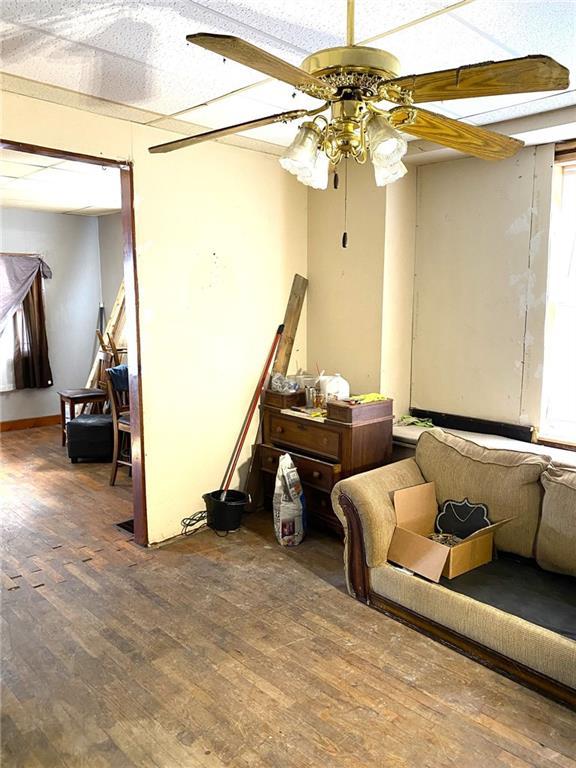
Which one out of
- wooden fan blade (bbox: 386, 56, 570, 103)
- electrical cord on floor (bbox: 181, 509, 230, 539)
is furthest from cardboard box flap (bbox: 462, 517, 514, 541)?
wooden fan blade (bbox: 386, 56, 570, 103)

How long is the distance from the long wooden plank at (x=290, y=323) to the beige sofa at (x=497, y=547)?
144 centimetres

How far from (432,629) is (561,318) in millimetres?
2082

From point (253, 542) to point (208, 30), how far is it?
9.31 feet

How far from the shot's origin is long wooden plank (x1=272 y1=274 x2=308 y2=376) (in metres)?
4.41

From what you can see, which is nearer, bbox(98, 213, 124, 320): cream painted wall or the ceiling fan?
the ceiling fan

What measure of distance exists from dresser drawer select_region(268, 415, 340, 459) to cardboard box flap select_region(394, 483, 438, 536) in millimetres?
718

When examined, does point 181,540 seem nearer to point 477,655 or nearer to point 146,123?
point 477,655

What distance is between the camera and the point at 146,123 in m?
3.41

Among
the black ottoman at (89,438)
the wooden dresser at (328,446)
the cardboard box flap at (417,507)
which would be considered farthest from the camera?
the black ottoman at (89,438)

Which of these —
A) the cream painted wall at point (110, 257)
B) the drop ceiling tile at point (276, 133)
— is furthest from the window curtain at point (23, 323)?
the drop ceiling tile at point (276, 133)

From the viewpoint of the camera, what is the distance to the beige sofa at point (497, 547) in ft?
7.70

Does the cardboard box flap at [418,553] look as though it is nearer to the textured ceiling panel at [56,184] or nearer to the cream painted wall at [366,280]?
the cream painted wall at [366,280]

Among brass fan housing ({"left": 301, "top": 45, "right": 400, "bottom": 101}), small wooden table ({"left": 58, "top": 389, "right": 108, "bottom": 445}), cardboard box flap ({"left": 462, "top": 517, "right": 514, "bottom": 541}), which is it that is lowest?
cardboard box flap ({"left": 462, "top": 517, "right": 514, "bottom": 541})

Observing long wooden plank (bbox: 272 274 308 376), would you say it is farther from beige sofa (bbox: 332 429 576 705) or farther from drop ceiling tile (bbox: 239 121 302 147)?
beige sofa (bbox: 332 429 576 705)
